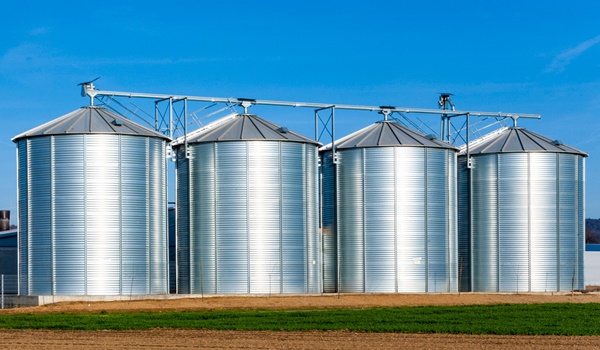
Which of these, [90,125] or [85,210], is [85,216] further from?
[90,125]

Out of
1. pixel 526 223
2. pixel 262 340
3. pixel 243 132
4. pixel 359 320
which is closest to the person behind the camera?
pixel 262 340

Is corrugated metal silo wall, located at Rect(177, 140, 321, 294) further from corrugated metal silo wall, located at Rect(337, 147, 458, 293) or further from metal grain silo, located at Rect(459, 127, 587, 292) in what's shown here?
metal grain silo, located at Rect(459, 127, 587, 292)

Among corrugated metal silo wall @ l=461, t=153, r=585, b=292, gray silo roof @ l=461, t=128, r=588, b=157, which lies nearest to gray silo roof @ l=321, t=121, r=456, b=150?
gray silo roof @ l=461, t=128, r=588, b=157

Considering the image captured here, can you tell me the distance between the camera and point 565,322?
4656 centimetres

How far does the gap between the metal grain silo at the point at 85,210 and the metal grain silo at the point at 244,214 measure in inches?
163

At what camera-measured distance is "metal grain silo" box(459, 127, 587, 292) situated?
7381cm

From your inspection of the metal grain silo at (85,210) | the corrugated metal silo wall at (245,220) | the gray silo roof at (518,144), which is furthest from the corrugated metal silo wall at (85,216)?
the gray silo roof at (518,144)

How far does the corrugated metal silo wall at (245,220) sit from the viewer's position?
212 ft

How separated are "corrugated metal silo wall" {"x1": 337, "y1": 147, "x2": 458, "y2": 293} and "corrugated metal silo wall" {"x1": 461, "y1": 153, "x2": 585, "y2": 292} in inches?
189

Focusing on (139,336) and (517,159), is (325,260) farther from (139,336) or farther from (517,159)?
(139,336)

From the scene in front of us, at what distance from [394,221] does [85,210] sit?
65.5 feet

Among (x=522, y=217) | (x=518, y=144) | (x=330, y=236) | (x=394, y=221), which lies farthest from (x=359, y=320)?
(x=518, y=144)

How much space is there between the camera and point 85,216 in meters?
59.8

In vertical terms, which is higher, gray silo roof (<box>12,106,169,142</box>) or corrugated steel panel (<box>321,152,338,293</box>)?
gray silo roof (<box>12,106,169,142</box>)
